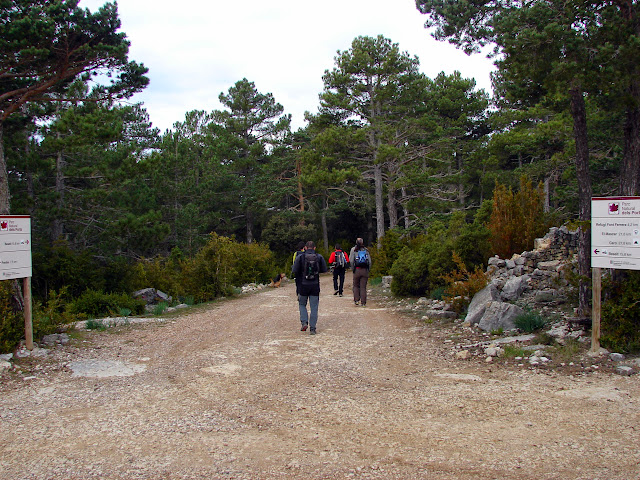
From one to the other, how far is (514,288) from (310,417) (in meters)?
6.06

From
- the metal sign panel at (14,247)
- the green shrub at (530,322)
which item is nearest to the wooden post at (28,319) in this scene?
the metal sign panel at (14,247)

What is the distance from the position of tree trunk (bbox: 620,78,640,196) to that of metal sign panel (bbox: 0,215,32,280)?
9.06 meters

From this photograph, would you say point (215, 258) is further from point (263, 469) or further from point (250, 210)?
point (250, 210)

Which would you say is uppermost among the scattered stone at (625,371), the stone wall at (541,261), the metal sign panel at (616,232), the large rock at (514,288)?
the metal sign panel at (616,232)

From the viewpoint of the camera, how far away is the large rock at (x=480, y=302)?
8742 millimetres

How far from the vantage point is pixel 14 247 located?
6902 mm

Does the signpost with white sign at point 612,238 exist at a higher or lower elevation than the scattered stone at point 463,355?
higher

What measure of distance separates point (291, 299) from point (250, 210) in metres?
24.2

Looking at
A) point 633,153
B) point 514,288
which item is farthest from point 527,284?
point 633,153

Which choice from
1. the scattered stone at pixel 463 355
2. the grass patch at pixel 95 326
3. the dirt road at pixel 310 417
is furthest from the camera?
the grass patch at pixel 95 326

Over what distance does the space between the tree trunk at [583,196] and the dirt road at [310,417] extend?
208 centimetres

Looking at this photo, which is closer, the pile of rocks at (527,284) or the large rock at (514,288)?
the pile of rocks at (527,284)

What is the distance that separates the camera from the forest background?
755cm

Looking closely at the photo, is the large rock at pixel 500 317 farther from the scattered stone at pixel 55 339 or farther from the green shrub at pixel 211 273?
the green shrub at pixel 211 273
